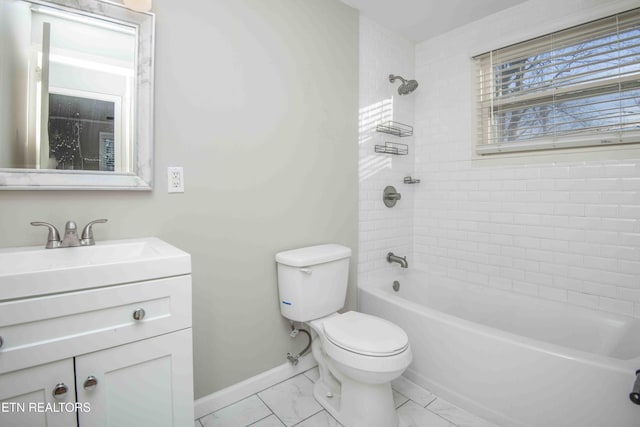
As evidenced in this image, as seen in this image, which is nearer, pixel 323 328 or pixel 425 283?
pixel 323 328

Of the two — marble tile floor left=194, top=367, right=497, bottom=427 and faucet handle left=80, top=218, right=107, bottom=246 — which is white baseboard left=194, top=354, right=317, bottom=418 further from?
faucet handle left=80, top=218, right=107, bottom=246

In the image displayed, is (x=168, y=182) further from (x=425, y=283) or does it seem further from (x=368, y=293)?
(x=425, y=283)

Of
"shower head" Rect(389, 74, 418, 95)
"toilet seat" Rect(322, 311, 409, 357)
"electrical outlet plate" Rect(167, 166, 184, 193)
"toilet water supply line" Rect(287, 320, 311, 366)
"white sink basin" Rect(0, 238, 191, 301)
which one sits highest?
"shower head" Rect(389, 74, 418, 95)

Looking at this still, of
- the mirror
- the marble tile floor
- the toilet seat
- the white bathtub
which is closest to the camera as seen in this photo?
the mirror

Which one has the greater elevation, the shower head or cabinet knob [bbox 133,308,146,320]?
the shower head

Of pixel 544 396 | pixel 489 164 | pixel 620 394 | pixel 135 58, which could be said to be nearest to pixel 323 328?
pixel 544 396

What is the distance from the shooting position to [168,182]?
1485 millimetres

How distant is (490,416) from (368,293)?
3.15ft

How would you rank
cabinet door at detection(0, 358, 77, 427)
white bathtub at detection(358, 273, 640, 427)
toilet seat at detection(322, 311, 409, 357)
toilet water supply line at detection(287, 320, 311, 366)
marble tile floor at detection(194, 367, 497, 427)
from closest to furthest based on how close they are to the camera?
1. cabinet door at detection(0, 358, 77, 427)
2. white bathtub at detection(358, 273, 640, 427)
3. toilet seat at detection(322, 311, 409, 357)
4. marble tile floor at detection(194, 367, 497, 427)
5. toilet water supply line at detection(287, 320, 311, 366)

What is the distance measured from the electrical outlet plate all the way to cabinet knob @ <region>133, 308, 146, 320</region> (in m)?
0.67

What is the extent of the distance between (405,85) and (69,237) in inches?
94.5

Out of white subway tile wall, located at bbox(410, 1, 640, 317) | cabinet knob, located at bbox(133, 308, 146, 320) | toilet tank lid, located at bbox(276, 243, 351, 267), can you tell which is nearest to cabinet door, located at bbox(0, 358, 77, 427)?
cabinet knob, located at bbox(133, 308, 146, 320)

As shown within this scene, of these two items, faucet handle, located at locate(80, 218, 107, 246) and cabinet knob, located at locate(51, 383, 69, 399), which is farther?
faucet handle, located at locate(80, 218, 107, 246)

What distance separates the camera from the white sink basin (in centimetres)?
83
